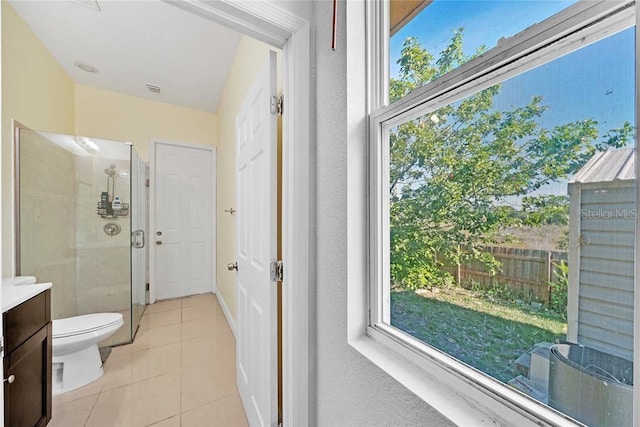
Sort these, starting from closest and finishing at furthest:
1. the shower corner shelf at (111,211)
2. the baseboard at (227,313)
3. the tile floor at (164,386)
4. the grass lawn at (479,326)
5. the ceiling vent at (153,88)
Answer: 1. the grass lawn at (479,326)
2. the tile floor at (164,386)
3. the shower corner shelf at (111,211)
4. the baseboard at (227,313)
5. the ceiling vent at (153,88)

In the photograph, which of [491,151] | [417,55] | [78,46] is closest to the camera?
[491,151]

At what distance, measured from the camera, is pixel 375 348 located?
0.76 meters

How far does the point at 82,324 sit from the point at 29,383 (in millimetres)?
879

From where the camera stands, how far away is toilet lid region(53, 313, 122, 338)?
1.85m

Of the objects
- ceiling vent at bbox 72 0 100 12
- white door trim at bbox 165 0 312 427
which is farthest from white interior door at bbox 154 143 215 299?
white door trim at bbox 165 0 312 427

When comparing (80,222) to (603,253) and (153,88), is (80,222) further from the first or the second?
(603,253)

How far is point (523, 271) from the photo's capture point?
0.50m

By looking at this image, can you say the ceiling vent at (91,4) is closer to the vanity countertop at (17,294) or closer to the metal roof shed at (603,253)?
the vanity countertop at (17,294)

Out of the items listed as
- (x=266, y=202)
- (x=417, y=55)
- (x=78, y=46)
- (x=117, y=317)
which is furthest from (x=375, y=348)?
(x=78, y=46)

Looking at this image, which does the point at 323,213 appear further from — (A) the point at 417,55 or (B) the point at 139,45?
(B) the point at 139,45

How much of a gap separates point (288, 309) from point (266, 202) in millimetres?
466

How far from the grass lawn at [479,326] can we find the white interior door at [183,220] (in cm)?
372

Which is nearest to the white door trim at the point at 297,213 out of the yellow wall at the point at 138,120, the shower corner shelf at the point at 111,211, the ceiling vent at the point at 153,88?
the shower corner shelf at the point at 111,211

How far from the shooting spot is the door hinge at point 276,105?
115cm
